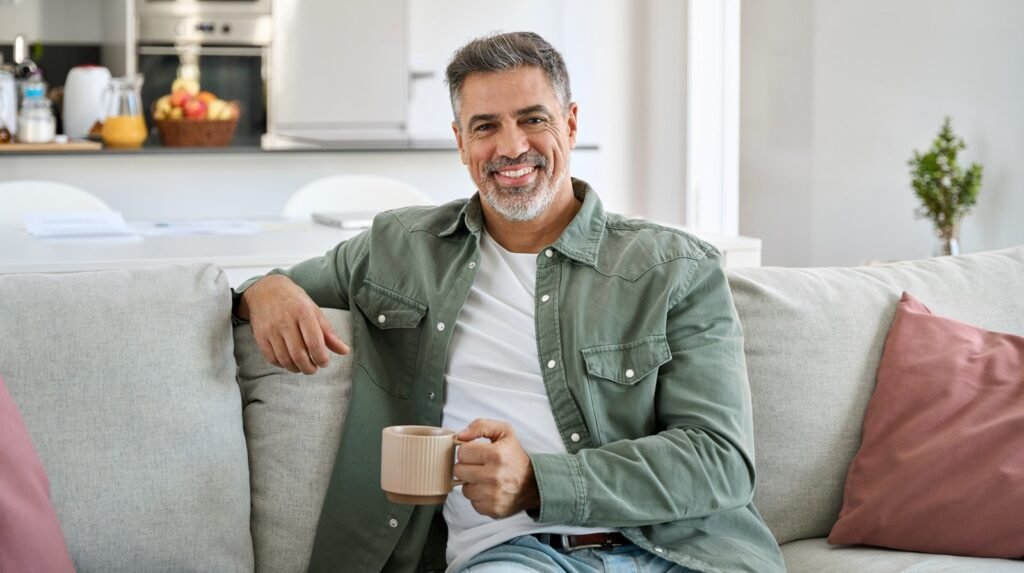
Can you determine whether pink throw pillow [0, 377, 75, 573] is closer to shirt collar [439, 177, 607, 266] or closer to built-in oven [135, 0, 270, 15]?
shirt collar [439, 177, 607, 266]

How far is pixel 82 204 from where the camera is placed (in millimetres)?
3355

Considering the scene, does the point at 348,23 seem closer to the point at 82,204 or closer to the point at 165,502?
the point at 82,204

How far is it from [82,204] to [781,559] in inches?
93.5

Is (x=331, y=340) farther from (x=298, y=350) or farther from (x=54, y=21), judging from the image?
(x=54, y=21)

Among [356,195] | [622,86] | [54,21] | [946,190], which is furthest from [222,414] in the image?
[54,21]

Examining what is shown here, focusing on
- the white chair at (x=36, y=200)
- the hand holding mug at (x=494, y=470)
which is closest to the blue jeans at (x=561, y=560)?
the hand holding mug at (x=494, y=470)

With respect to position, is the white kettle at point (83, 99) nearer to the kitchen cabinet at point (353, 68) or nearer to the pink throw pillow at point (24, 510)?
the kitchen cabinet at point (353, 68)

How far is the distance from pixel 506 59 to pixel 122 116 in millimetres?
2631

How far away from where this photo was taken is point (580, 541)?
1.63 metres

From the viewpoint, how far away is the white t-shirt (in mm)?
1669

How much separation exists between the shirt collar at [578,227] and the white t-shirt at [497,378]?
6 centimetres

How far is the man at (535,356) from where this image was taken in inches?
62.4

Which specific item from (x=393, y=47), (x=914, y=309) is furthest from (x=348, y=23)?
(x=914, y=309)

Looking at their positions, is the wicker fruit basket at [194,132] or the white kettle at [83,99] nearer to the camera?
the wicker fruit basket at [194,132]
